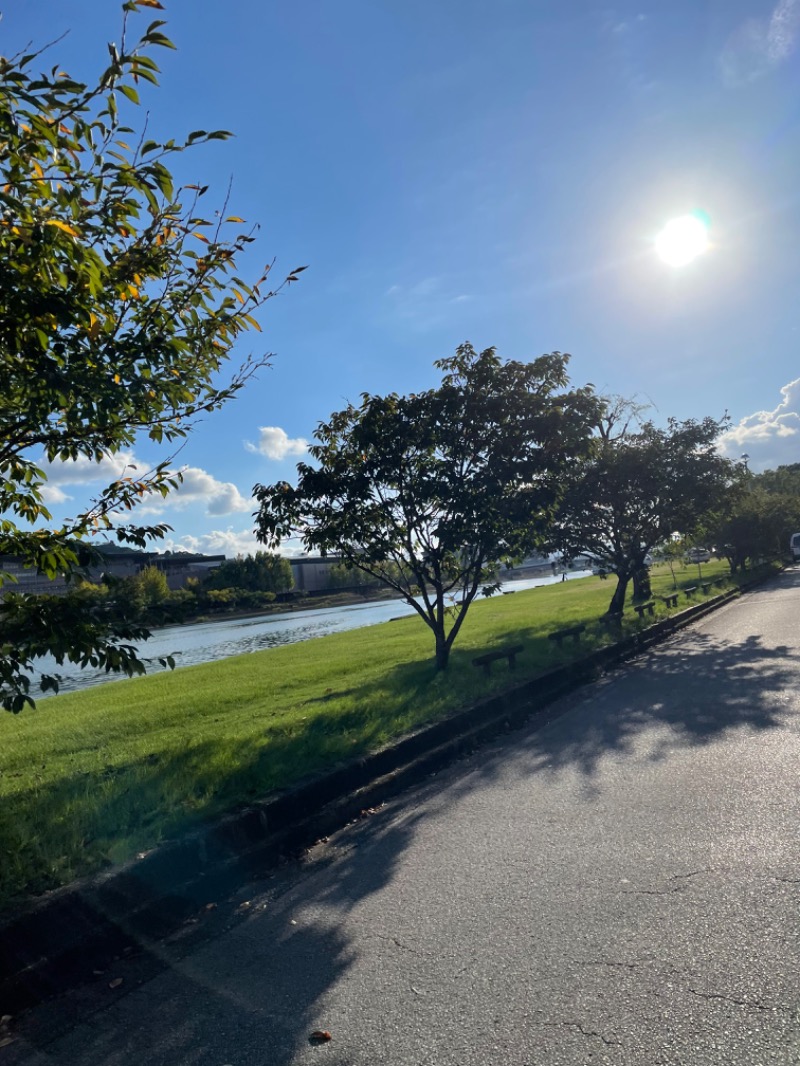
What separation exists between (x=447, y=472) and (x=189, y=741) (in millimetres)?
5444

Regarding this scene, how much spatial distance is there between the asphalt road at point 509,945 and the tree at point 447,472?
17.4 feet

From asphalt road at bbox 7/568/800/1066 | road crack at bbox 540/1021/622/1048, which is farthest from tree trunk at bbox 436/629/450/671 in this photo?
road crack at bbox 540/1021/622/1048

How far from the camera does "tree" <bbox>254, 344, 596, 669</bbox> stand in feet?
36.5

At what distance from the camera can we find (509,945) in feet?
12.0

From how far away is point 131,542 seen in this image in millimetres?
5449

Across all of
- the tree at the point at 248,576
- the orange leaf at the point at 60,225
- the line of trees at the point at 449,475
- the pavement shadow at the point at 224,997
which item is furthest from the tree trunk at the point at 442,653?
the tree at the point at 248,576

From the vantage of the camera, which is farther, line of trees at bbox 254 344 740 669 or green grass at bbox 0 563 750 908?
line of trees at bbox 254 344 740 669

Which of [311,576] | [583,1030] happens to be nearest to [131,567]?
[583,1030]

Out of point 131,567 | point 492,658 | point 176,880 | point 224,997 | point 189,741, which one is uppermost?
point 131,567

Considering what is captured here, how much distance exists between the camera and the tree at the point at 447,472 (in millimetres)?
11117

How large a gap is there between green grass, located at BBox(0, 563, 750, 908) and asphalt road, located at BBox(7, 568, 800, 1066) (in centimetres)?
79

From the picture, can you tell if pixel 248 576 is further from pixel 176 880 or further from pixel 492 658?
pixel 176 880

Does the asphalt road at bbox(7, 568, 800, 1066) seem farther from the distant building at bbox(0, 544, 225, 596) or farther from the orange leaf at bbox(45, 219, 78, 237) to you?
the orange leaf at bbox(45, 219, 78, 237)

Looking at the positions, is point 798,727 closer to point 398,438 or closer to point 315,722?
point 315,722
